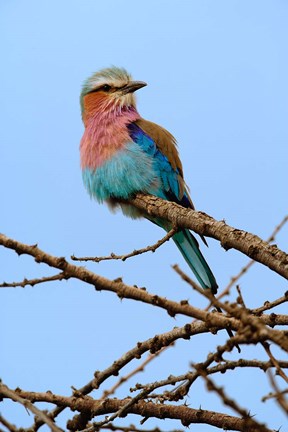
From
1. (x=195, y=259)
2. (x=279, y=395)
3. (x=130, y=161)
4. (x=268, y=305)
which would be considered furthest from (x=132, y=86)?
(x=279, y=395)

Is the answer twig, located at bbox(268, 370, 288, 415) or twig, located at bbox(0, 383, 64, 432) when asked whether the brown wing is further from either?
twig, located at bbox(268, 370, 288, 415)

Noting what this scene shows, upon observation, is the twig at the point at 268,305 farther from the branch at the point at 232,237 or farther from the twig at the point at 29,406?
the twig at the point at 29,406

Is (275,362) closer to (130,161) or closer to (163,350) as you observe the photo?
(163,350)

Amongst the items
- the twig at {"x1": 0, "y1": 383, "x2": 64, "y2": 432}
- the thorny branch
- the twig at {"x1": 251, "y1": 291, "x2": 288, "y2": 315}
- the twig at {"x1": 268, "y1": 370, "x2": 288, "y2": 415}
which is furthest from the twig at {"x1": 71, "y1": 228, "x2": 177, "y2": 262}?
the twig at {"x1": 268, "y1": 370, "x2": 288, "y2": 415}

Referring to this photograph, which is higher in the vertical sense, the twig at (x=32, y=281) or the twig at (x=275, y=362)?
the twig at (x=32, y=281)

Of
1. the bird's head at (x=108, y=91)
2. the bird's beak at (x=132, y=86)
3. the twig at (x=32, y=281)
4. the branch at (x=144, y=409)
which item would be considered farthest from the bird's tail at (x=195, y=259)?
the twig at (x=32, y=281)

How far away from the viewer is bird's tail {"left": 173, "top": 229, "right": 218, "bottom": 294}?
18.6ft

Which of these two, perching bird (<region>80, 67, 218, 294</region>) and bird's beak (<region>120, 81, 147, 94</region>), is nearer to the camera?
perching bird (<region>80, 67, 218, 294</region>)

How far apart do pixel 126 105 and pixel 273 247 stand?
3613 millimetres

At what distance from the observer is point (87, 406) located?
347 cm

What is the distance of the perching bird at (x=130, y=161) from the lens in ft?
19.6

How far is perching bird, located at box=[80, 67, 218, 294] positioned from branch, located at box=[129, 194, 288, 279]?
54.2 inches

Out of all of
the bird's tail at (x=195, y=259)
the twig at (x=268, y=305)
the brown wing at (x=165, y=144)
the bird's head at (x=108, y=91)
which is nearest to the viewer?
the twig at (x=268, y=305)

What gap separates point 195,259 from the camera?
5.90m
